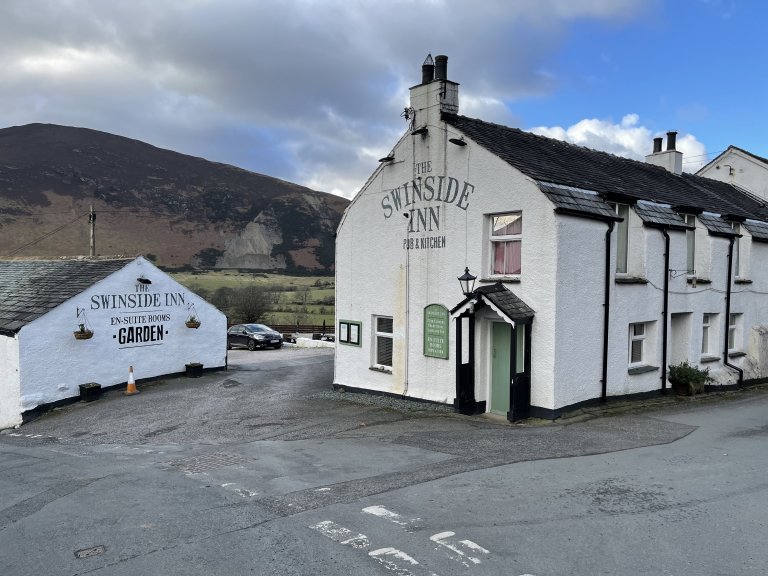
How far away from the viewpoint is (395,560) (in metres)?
5.89

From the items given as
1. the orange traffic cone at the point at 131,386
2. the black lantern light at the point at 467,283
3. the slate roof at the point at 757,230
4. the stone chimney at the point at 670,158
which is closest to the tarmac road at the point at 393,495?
the black lantern light at the point at 467,283

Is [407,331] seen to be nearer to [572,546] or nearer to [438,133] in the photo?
[438,133]

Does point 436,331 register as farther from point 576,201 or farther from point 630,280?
point 630,280

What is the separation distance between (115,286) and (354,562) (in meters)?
16.5

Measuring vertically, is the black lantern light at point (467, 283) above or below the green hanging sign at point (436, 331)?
above

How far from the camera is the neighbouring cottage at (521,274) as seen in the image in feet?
42.1

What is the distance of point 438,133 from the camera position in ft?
49.4

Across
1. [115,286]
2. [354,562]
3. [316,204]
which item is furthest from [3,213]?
[354,562]

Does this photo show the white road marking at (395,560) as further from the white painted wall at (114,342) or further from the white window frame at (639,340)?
the white painted wall at (114,342)

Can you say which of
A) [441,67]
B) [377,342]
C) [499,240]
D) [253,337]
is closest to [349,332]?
[377,342]

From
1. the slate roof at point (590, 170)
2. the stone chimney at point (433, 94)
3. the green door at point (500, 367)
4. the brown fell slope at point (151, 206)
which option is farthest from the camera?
the brown fell slope at point (151, 206)

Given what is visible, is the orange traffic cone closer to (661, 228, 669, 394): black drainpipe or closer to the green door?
the green door

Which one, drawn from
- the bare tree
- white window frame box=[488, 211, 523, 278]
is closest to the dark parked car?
Result: the bare tree

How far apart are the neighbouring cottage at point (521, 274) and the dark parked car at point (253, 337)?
18242 mm
